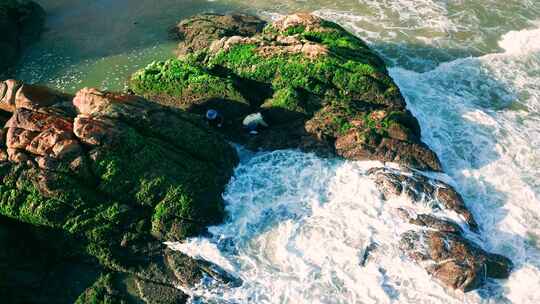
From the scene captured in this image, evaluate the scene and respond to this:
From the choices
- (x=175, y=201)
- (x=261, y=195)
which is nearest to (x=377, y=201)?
(x=261, y=195)

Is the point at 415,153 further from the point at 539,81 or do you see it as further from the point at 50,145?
the point at 50,145

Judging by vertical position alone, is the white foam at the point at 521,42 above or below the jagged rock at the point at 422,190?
above

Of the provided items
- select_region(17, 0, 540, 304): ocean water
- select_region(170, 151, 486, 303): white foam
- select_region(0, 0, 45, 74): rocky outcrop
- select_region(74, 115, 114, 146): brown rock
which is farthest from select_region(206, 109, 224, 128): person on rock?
select_region(0, 0, 45, 74): rocky outcrop

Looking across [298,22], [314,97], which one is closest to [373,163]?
[314,97]

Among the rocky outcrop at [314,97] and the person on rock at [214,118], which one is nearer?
the rocky outcrop at [314,97]

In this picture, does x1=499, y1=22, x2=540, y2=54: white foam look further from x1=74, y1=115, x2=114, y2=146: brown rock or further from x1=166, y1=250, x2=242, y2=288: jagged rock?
x1=74, y1=115, x2=114, y2=146: brown rock

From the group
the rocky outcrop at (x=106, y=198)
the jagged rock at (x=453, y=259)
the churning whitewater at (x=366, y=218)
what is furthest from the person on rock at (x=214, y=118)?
the jagged rock at (x=453, y=259)

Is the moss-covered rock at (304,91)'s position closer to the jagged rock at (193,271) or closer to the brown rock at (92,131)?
the brown rock at (92,131)
